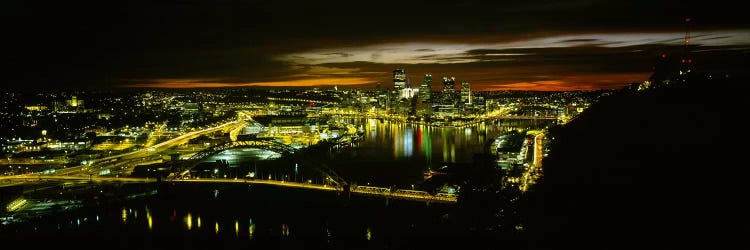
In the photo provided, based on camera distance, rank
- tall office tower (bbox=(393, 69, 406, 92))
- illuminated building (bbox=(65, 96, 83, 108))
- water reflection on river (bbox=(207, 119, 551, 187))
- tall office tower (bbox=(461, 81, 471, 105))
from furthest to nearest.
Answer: tall office tower (bbox=(393, 69, 406, 92))
tall office tower (bbox=(461, 81, 471, 105))
illuminated building (bbox=(65, 96, 83, 108))
water reflection on river (bbox=(207, 119, 551, 187))

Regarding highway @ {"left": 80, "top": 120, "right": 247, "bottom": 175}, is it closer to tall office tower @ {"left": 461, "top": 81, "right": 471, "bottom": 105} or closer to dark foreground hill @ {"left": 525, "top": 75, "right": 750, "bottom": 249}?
dark foreground hill @ {"left": 525, "top": 75, "right": 750, "bottom": 249}

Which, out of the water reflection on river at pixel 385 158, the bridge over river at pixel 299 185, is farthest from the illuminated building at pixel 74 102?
the bridge over river at pixel 299 185

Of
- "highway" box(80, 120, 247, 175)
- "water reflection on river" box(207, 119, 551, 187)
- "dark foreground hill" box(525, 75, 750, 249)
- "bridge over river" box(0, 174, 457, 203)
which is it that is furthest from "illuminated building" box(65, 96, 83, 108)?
"dark foreground hill" box(525, 75, 750, 249)

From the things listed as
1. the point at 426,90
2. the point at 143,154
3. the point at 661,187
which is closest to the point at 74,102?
the point at 143,154

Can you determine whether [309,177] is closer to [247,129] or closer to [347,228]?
[347,228]

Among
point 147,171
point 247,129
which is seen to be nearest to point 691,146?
point 147,171
